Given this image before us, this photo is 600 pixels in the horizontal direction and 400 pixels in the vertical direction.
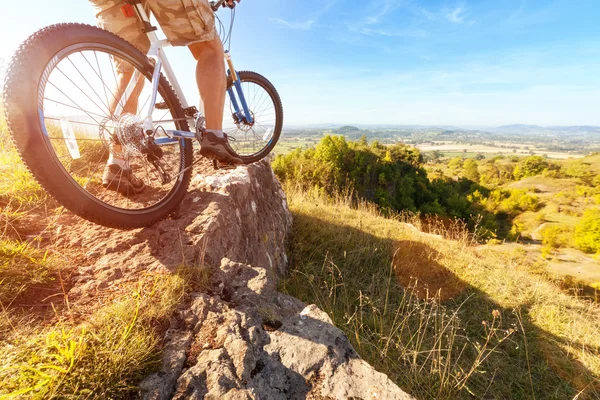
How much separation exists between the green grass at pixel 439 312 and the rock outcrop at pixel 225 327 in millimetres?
809

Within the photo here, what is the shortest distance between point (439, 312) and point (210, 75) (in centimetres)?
332

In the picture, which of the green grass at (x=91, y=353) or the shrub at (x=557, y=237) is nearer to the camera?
the green grass at (x=91, y=353)

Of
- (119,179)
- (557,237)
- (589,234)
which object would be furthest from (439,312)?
(557,237)

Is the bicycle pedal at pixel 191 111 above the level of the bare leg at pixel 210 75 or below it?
below

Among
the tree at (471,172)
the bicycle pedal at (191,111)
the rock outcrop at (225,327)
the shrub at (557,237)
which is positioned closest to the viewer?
the rock outcrop at (225,327)

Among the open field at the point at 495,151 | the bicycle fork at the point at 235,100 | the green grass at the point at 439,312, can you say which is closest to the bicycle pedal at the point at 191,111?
the bicycle fork at the point at 235,100

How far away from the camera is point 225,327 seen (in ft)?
3.72

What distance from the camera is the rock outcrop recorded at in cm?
95

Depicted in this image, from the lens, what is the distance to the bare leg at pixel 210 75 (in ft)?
6.19

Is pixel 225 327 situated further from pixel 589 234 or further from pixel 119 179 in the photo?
pixel 589 234

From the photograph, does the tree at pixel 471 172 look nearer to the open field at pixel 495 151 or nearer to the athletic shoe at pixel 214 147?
the open field at pixel 495 151

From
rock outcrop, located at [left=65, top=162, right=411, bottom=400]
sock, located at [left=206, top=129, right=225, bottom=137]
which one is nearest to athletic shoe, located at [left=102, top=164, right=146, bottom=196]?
rock outcrop, located at [left=65, top=162, right=411, bottom=400]

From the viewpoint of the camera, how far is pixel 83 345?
0.86 meters

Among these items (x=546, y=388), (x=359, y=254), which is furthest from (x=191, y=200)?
(x=546, y=388)
